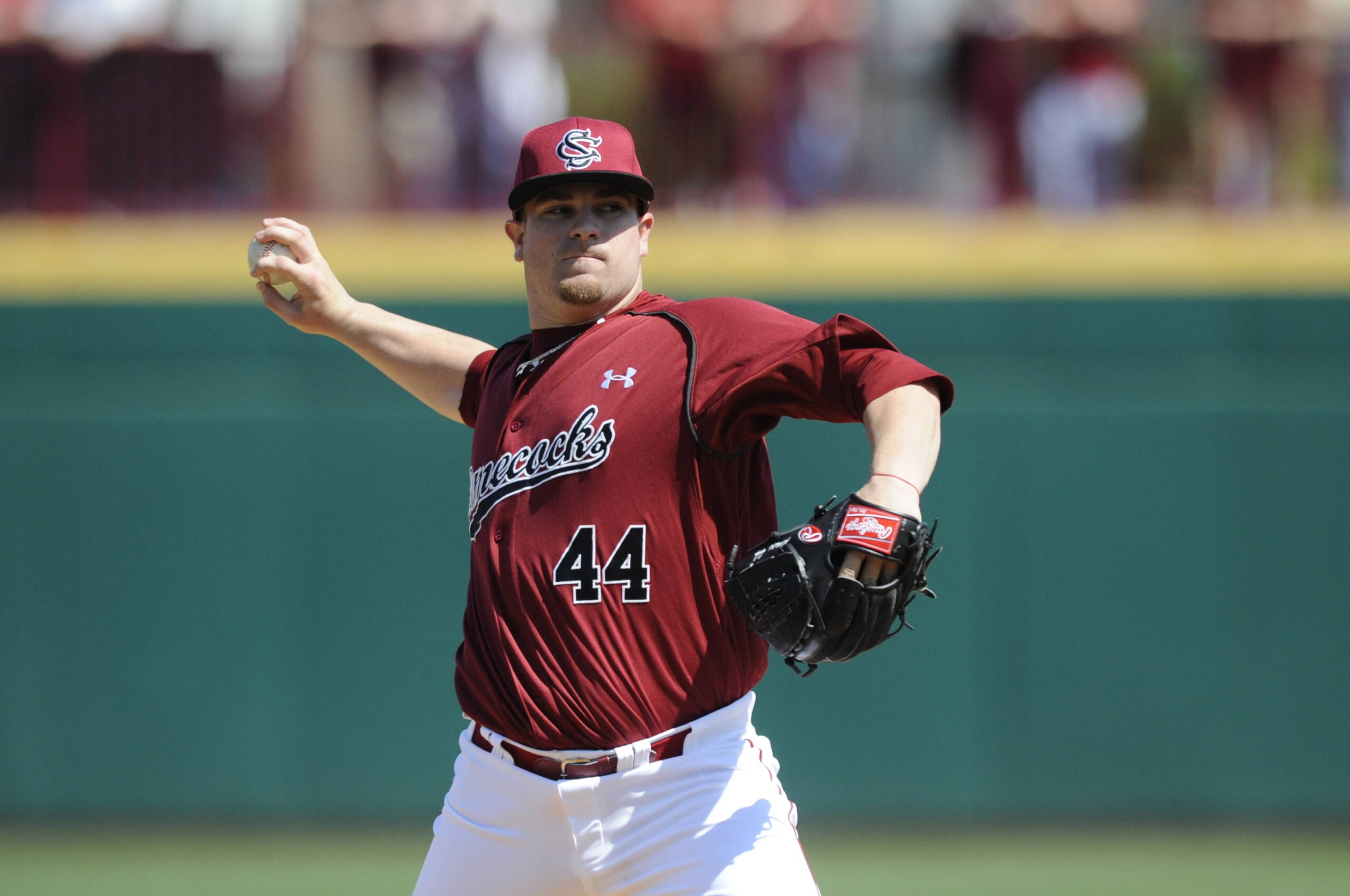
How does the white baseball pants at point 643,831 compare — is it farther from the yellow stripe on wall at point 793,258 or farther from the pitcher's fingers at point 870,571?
the yellow stripe on wall at point 793,258

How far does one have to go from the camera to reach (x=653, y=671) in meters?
2.79

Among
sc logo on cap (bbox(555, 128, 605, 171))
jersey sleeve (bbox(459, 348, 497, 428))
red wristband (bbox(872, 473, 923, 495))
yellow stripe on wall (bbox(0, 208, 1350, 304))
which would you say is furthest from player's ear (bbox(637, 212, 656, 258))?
yellow stripe on wall (bbox(0, 208, 1350, 304))

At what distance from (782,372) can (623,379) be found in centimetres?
38

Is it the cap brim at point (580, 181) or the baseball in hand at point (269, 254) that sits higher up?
the cap brim at point (580, 181)

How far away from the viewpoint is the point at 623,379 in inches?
114

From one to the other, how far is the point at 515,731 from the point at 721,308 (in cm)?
91

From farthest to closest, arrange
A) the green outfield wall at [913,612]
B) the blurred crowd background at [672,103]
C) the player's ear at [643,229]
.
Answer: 1. the blurred crowd background at [672,103]
2. the green outfield wall at [913,612]
3. the player's ear at [643,229]

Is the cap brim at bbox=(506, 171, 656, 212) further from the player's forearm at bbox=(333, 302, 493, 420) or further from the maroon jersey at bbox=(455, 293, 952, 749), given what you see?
the player's forearm at bbox=(333, 302, 493, 420)

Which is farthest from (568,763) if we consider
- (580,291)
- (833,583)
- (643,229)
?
(643,229)

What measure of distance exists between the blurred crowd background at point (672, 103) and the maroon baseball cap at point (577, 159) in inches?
154

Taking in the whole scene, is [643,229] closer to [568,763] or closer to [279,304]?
[279,304]

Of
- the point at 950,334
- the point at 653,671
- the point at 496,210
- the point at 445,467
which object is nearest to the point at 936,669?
the point at 950,334

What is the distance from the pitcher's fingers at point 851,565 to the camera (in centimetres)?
236

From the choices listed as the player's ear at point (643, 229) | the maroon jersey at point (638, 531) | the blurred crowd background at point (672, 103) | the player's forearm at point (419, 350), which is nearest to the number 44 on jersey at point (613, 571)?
the maroon jersey at point (638, 531)
